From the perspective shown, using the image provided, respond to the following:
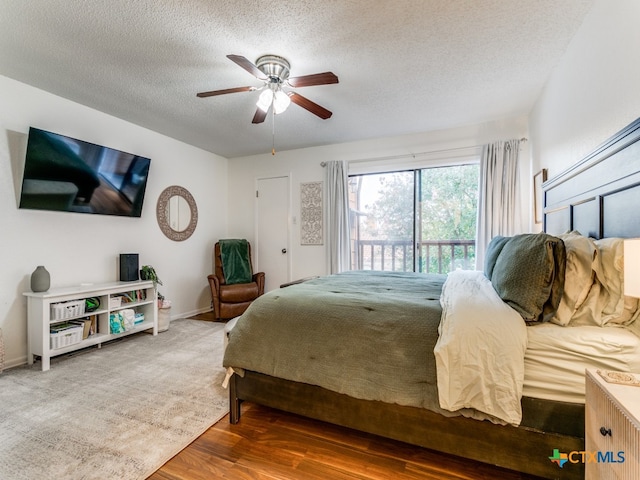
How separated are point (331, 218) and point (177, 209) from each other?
7.58 ft

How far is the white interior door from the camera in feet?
15.9

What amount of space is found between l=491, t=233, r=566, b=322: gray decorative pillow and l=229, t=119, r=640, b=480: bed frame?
319 millimetres

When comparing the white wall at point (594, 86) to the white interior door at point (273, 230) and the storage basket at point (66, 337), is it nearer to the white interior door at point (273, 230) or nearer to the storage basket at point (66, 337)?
the white interior door at point (273, 230)

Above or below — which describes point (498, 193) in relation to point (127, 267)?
above

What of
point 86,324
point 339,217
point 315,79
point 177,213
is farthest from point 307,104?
point 86,324

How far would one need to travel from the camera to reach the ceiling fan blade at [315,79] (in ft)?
6.67

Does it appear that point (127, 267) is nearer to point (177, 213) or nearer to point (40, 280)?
point (40, 280)

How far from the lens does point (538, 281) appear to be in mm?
1347

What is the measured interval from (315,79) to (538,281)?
1873 millimetres

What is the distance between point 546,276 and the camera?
4.40ft

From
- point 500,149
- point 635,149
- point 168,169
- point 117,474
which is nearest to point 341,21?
point 635,149

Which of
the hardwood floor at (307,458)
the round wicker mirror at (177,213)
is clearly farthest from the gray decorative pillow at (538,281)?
the round wicker mirror at (177,213)

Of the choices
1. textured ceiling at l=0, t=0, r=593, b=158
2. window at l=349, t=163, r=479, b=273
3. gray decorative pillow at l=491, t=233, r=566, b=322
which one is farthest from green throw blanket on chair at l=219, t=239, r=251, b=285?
gray decorative pillow at l=491, t=233, r=566, b=322

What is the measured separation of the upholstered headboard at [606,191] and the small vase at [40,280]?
4209mm
